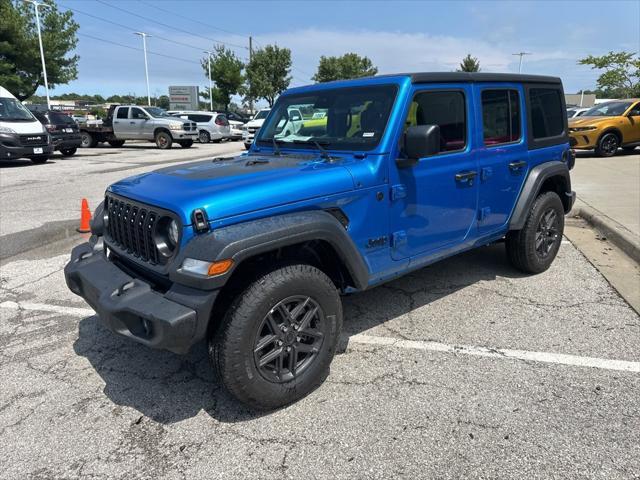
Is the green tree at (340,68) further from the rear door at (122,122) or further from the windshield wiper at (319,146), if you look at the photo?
the windshield wiper at (319,146)

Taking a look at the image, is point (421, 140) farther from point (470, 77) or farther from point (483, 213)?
point (483, 213)

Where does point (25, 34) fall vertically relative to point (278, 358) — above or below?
above

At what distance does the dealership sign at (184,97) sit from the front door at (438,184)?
41724mm

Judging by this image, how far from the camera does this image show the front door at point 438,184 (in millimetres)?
3334

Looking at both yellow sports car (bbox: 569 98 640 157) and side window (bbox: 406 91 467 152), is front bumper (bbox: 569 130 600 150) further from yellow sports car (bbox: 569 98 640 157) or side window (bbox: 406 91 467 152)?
side window (bbox: 406 91 467 152)

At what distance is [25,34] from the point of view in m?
31.8

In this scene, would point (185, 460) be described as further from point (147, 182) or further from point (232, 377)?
point (147, 182)

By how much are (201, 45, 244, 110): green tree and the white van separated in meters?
31.8

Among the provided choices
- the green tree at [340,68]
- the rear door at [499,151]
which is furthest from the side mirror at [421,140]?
the green tree at [340,68]

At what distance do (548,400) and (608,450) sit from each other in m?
0.45

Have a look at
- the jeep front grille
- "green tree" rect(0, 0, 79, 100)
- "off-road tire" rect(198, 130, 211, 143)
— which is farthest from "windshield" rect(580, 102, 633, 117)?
"green tree" rect(0, 0, 79, 100)

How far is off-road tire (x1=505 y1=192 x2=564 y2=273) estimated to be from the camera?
4543mm

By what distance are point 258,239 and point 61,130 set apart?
1801 cm

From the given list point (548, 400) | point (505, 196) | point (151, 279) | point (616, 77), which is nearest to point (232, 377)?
point (151, 279)
